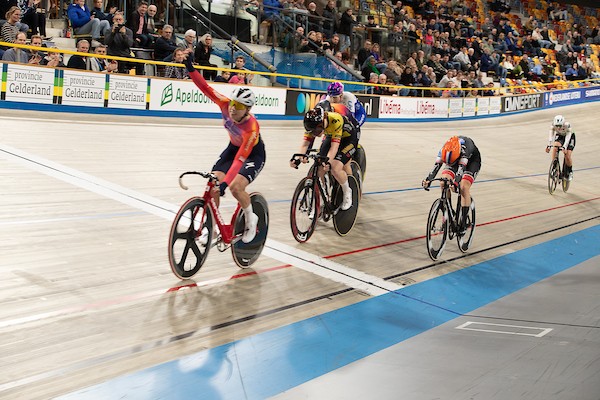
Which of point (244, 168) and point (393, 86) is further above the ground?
point (393, 86)

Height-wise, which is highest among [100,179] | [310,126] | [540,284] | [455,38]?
[455,38]

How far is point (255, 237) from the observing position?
5.78 m

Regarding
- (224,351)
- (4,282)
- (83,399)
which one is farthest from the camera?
(4,282)

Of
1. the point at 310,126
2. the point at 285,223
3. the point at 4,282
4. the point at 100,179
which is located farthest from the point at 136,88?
the point at 4,282

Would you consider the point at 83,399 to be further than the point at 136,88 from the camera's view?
No

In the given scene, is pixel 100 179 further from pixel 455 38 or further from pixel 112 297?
pixel 455 38

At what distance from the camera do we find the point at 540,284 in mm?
6664

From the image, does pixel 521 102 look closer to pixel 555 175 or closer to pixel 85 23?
pixel 555 175

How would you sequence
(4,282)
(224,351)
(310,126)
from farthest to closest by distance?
1. (310,126)
2. (4,282)
3. (224,351)

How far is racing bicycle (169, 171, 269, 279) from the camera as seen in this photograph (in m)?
5.00

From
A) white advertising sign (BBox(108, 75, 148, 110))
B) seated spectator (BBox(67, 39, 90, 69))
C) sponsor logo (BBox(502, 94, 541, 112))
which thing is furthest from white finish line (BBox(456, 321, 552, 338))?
sponsor logo (BBox(502, 94, 541, 112))

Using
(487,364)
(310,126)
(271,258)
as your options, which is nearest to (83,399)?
(487,364)

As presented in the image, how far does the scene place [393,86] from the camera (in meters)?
18.2

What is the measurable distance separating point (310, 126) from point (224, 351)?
2.63 meters
